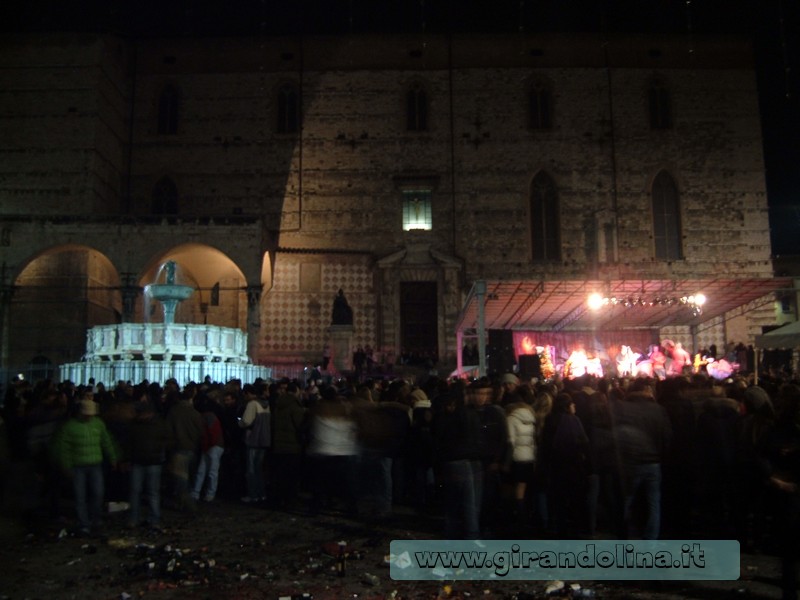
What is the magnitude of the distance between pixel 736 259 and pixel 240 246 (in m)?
17.9

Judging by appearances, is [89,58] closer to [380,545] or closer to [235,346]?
[235,346]

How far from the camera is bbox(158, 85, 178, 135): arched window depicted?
95.3 ft

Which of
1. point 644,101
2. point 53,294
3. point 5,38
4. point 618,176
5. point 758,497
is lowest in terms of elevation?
point 758,497

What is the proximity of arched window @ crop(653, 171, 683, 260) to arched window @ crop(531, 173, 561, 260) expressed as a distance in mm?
3682

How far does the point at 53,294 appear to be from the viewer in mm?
25219

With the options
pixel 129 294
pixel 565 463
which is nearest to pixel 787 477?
pixel 565 463

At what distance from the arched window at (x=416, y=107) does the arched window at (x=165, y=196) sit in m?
9.16

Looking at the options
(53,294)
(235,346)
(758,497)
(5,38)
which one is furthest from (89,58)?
(758,497)

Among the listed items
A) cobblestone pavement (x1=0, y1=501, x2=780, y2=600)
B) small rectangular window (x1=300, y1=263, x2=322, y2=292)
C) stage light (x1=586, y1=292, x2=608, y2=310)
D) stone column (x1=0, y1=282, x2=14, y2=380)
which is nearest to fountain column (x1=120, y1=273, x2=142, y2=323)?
stone column (x1=0, y1=282, x2=14, y2=380)

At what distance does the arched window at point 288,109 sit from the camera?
28.8m

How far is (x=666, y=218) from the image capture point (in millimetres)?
28469

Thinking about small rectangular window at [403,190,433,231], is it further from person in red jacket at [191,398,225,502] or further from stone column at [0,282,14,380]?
person in red jacket at [191,398,225,502]

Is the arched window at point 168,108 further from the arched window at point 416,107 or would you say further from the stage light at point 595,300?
the stage light at point 595,300

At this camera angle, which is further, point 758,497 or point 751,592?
point 758,497
